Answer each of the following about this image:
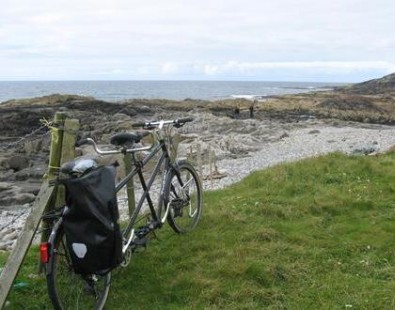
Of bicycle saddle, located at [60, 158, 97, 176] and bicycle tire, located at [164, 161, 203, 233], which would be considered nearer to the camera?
bicycle saddle, located at [60, 158, 97, 176]

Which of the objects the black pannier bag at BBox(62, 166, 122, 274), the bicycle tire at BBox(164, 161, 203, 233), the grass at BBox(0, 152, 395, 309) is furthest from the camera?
the bicycle tire at BBox(164, 161, 203, 233)

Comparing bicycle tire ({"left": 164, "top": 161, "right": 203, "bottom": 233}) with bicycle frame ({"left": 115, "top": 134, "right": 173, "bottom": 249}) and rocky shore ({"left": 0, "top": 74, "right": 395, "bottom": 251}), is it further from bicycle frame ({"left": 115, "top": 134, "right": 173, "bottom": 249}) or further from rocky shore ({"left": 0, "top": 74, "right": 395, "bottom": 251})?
rocky shore ({"left": 0, "top": 74, "right": 395, "bottom": 251})

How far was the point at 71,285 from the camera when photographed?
16.6ft

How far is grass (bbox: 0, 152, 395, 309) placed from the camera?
211 inches

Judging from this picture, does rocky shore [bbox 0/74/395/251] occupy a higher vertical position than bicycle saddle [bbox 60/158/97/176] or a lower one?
lower

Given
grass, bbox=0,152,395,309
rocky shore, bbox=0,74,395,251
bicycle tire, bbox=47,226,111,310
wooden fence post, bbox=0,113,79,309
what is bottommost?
rocky shore, bbox=0,74,395,251

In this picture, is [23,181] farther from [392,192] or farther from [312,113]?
[312,113]

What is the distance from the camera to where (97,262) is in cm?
459

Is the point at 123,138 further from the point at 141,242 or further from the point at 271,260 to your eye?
the point at 271,260

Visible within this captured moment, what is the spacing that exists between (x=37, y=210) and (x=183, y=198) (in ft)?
8.92

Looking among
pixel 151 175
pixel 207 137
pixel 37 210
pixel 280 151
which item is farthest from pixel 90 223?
pixel 207 137

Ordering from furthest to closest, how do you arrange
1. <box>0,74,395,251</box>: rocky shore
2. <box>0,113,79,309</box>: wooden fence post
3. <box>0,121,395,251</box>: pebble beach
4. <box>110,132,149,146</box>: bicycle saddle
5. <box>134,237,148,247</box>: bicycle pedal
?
<box>0,74,395,251</box>: rocky shore, <box>0,121,395,251</box>: pebble beach, <box>134,237,148,247</box>: bicycle pedal, <box>110,132,149,146</box>: bicycle saddle, <box>0,113,79,309</box>: wooden fence post

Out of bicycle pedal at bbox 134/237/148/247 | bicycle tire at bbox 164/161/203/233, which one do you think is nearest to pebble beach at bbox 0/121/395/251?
bicycle tire at bbox 164/161/203/233

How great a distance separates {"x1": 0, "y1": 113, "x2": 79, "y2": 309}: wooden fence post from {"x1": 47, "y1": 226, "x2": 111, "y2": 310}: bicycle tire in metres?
0.34
